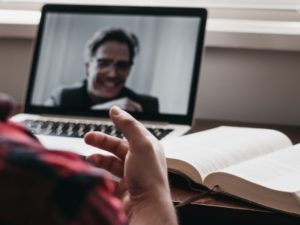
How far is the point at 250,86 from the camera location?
3.74 ft

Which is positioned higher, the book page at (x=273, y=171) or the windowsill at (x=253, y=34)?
the windowsill at (x=253, y=34)

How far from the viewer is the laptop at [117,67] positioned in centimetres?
95

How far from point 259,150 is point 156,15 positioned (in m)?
0.37

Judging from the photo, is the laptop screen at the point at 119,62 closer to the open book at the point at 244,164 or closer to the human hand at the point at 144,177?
the open book at the point at 244,164

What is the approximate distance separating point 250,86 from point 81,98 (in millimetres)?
367

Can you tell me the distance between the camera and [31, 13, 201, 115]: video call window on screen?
967 millimetres

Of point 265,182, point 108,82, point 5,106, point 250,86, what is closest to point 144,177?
point 265,182

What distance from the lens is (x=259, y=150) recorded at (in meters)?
0.77

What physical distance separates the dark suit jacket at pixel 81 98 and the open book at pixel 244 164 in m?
0.16

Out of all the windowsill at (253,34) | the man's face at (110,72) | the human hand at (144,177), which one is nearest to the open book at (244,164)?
the human hand at (144,177)

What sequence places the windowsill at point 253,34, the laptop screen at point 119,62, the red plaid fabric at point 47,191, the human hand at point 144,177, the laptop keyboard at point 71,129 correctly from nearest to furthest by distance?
the red plaid fabric at point 47,191, the human hand at point 144,177, the laptop keyboard at point 71,129, the laptop screen at point 119,62, the windowsill at point 253,34

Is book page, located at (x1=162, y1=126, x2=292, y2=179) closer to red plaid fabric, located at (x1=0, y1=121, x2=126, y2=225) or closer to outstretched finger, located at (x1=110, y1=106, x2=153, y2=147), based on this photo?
outstretched finger, located at (x1=110, y1=106, x2=153, y2=147)

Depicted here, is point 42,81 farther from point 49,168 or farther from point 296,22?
point 49,168

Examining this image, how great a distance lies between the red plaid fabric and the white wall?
0.96 m
